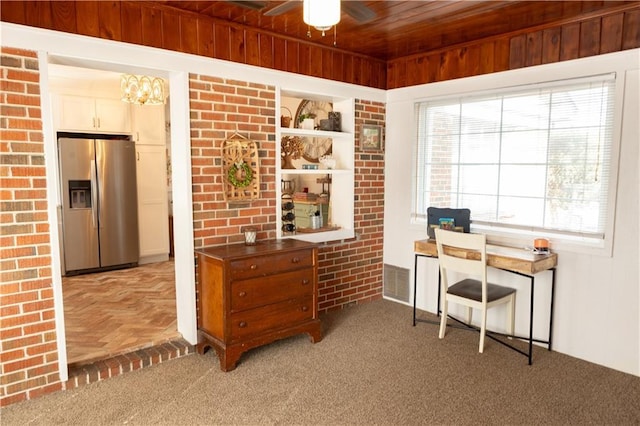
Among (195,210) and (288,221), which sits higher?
(195,210)

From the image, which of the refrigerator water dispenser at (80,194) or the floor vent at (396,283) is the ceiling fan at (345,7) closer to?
the floor vent at (396,283)

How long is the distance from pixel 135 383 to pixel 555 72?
3.70 m

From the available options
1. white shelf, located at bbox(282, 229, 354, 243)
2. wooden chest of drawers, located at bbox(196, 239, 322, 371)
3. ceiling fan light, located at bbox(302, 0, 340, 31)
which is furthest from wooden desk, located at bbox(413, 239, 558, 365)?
ceiling fan light, located at bbox(302, 0, 340, 31)

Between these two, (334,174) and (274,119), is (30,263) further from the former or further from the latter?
(334,174)

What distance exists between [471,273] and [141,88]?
338cm

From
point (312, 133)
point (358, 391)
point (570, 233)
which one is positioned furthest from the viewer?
point (312, 133)

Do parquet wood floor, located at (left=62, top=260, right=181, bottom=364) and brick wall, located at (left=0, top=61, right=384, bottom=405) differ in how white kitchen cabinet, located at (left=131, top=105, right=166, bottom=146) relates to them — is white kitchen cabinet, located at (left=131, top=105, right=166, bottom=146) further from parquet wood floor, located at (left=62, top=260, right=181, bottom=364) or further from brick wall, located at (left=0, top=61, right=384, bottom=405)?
brick wall, located at (left=0, top=61, right=384, bottom=405)

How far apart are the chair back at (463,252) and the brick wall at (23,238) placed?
2.73 m

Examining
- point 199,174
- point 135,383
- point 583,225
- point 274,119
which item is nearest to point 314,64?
point 274,119

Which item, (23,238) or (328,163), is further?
(328,163)

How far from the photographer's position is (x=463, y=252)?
3420 millimetres

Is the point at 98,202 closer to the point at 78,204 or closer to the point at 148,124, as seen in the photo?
the point at 78,204

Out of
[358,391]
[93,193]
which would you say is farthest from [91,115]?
[358,391]

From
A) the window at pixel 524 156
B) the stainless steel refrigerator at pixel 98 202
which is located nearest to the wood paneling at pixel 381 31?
the window at pixel 524 156
